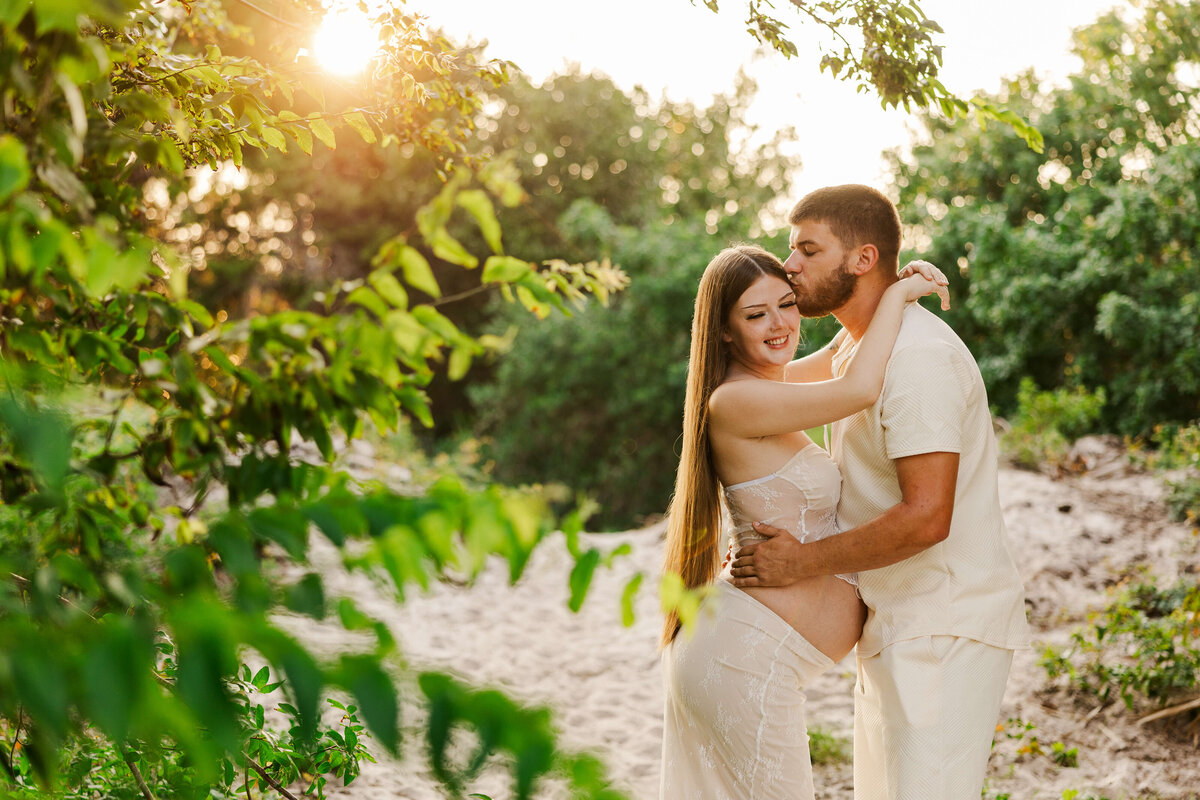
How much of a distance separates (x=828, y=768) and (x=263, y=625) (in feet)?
14.6

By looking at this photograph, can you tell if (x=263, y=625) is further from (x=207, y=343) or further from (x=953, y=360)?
(x=953, y=360)

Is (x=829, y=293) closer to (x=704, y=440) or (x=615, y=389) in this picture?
(x=704, y=440)

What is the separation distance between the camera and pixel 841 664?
20.6ft

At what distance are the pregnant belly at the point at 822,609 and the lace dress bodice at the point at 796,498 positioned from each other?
0.26 feet

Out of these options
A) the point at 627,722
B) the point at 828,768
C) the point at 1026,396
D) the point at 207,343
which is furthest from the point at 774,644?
the point at 1026,396

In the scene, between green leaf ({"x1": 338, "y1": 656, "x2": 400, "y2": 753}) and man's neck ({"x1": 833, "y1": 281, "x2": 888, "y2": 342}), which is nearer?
green leaf ({"x1": 338, "y1": 656, "x2": 400, "y2": 753})

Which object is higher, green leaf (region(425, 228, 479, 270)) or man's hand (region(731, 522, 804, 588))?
green leaf (region(425, 228, 479, 270))

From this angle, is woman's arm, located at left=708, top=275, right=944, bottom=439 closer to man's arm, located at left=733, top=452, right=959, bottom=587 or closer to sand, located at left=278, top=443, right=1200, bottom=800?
man's arm, located at left=733, top=452, right=959, bottom=587

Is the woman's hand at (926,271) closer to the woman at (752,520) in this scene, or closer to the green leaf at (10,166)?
the woman at (752,520)

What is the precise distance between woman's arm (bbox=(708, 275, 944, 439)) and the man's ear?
0.13 m

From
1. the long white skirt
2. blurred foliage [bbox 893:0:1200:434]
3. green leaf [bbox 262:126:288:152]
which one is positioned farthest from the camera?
blurred foliage [bbox 893:0:1200:434]

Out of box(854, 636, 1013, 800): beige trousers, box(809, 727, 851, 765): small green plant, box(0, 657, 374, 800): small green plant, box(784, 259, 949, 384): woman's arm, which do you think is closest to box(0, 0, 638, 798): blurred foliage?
box(0, 657, 374, 800): small green plant

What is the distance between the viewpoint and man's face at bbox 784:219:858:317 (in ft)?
9.93

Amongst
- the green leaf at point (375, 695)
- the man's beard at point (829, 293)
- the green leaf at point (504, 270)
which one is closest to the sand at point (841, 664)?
the man's beard at point (829, 293)
